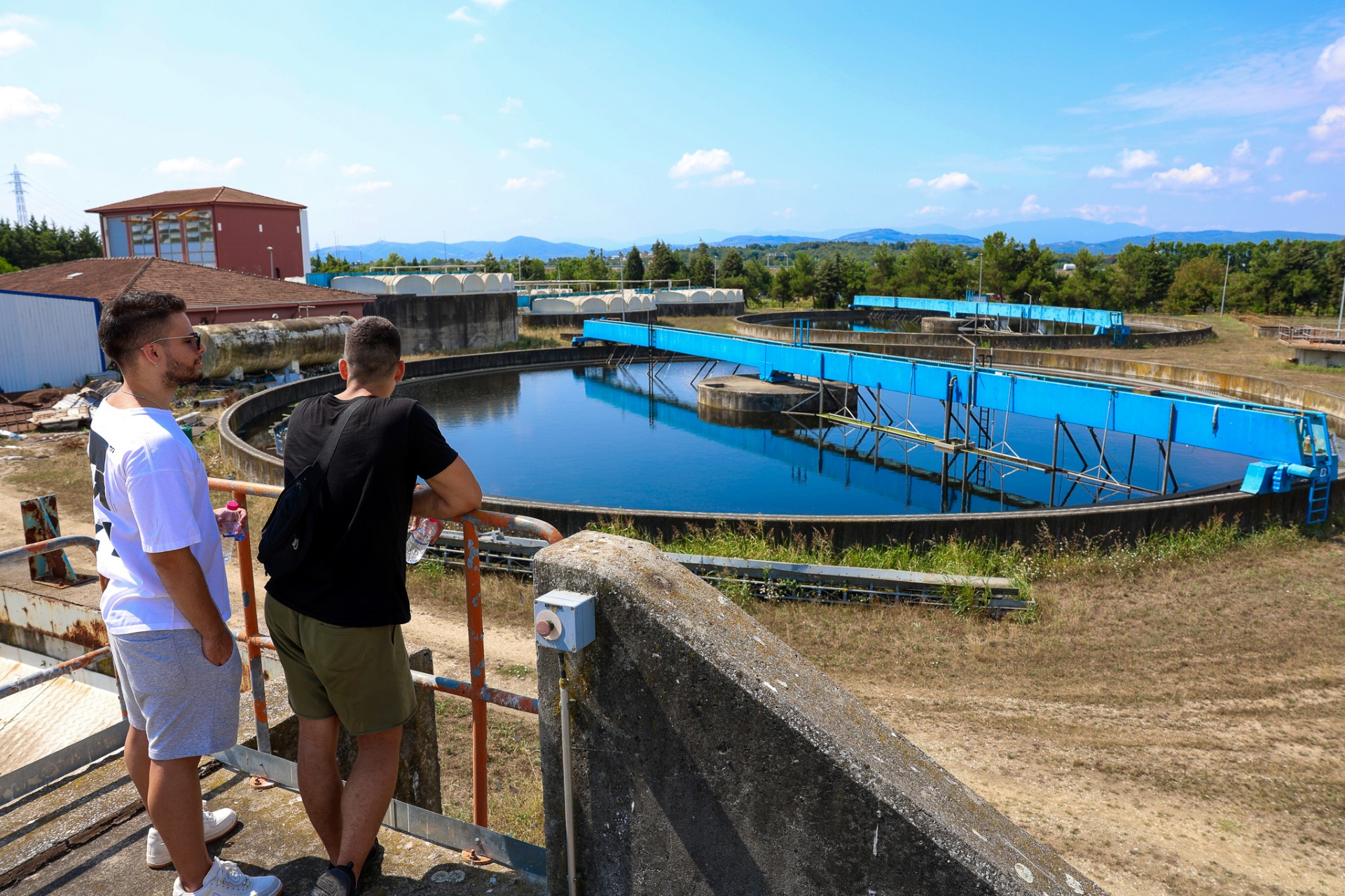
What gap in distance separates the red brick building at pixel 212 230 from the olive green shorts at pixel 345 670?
43.1 metres

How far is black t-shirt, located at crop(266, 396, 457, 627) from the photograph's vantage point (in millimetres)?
2164

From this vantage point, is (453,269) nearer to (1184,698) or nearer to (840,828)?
(1184,698)

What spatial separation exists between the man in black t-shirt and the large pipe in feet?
71.9

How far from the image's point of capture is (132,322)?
2268 millimetres

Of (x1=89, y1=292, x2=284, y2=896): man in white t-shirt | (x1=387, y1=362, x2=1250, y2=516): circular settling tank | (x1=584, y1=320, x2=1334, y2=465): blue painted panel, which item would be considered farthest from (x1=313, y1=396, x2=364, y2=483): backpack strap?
(x1=584, y1=320, x2=1334, y2=465): blue painted panel

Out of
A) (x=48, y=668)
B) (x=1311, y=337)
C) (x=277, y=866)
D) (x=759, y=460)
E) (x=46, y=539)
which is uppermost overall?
(x=48, y=668)

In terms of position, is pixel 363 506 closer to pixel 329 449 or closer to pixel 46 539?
→ pixel 329 449

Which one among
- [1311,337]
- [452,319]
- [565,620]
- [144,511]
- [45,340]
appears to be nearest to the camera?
[565,620]

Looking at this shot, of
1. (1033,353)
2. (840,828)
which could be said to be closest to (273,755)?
(840,828)

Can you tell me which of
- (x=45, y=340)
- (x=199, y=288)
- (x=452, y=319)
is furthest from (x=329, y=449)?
(x=452, y=319)

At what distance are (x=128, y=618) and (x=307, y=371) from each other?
27.5 meters

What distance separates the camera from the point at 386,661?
234 cm

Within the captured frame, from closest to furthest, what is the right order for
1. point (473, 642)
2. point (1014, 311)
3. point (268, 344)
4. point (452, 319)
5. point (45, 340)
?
point (473, 642) → point (45, 340) → point (268, 344) → point (452, 319) → point (1014, 311)

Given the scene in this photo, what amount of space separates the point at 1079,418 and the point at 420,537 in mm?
16254
